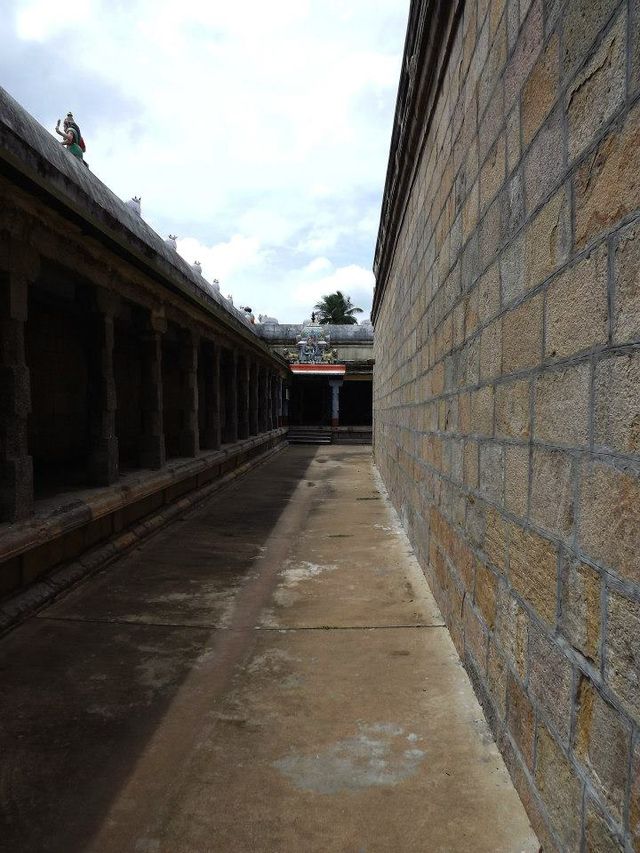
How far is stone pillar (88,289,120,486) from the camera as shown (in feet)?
17.6

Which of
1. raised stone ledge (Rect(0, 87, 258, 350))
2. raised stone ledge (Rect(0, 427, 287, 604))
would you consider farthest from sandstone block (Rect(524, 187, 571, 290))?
raised stone ledge (Rect(0, 427, 287, 604))

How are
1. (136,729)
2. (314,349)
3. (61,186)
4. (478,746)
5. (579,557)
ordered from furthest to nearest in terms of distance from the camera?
(314,349) < (61,186) < (136,729) < (478,746) < (579,557)

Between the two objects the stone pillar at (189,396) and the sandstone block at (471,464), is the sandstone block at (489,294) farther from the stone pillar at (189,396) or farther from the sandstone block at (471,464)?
the stone pillar at (189,396)

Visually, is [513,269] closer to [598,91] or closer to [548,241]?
[548,241]

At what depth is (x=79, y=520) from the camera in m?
4.33

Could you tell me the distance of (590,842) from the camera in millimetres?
1413

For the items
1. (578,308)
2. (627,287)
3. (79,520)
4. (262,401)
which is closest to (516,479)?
(578,308)

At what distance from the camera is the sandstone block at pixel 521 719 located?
187cm

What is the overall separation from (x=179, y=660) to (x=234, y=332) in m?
8.28

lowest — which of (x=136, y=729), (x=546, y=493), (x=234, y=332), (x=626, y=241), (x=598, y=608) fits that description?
(x=136, y=729)

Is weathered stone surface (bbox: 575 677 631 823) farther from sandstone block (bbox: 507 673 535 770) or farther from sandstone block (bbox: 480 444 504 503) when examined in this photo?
sandstone block (bbox: 480 444 504 503)

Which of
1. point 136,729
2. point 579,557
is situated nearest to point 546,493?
point 579,557

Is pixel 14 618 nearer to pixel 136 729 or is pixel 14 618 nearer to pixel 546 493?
pixel 136 729

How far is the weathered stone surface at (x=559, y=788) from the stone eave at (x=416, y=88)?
348 cm
